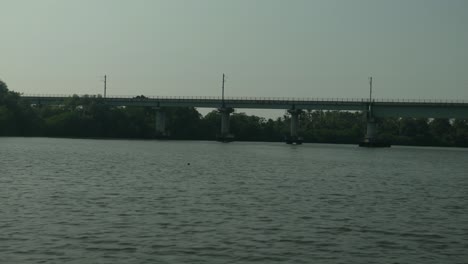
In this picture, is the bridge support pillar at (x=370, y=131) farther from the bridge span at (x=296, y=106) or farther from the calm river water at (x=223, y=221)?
the calm river water at (x=223, y=221)

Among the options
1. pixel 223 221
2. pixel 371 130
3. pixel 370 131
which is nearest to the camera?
pixel 223 221

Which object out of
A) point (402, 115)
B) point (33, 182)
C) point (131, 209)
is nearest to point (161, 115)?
point (402, 115)

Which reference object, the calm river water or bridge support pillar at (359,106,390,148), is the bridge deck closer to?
bridge support pillar at (359,106,390,148)

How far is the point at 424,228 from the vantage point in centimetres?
2659

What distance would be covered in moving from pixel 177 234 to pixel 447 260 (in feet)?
29.8

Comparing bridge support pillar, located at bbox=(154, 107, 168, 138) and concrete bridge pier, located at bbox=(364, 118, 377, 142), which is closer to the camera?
concrete bridge pier, located at bbox=(364, 118, 377, 142)

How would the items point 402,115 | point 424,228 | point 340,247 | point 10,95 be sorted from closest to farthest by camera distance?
1. point 340,247
2. point 424,228
3. point 402,115
4. point 10,95

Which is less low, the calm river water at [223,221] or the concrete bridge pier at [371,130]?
the concrete bridge pier at [371,130]

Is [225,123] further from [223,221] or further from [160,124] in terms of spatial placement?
[223,221]

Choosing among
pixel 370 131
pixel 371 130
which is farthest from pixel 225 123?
pixel 371 130

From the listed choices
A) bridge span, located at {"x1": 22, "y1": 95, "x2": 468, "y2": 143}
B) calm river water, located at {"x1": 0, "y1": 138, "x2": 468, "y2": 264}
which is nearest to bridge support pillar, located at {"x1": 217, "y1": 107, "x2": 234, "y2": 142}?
bridge span, located at {"x1": 22, "y1": 95, "x2": 468, "y2": 143}

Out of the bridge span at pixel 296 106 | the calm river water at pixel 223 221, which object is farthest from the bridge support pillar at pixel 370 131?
the calm river water at pixel 223 221

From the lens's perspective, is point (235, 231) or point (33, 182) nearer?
point (235, 231)

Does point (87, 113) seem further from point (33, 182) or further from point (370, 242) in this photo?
point (370, 242)
